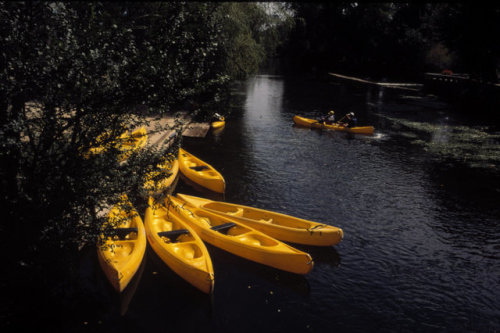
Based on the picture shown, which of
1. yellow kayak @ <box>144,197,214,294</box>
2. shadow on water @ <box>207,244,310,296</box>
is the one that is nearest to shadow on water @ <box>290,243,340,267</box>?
shadow on water @ <box>207,244,310,296</box>

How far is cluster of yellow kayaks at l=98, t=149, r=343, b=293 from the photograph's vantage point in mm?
11016

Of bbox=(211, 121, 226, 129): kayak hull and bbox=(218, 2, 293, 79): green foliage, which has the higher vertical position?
bbox=(218, 2, 293, 79): green foliage

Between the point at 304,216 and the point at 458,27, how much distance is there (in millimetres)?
47306

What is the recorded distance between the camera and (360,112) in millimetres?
43938

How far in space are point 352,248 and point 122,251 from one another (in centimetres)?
814

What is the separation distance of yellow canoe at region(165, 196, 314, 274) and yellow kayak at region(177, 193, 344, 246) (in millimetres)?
459

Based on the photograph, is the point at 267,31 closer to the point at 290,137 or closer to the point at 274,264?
the point at 290,137

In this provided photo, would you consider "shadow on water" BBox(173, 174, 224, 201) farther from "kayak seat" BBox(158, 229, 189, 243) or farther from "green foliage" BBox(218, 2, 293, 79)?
"green foliage" BBox(218, 2, 293, 79)

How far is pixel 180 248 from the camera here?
481 inches

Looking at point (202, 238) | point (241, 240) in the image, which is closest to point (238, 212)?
point (202, 238)

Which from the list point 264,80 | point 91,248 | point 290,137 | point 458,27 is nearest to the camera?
point 91,248

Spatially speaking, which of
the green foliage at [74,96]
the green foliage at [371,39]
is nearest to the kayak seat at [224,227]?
the green foliage at [74,96]

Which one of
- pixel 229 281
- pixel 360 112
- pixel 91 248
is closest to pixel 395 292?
pixel 229 281

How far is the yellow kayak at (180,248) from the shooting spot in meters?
10.9
